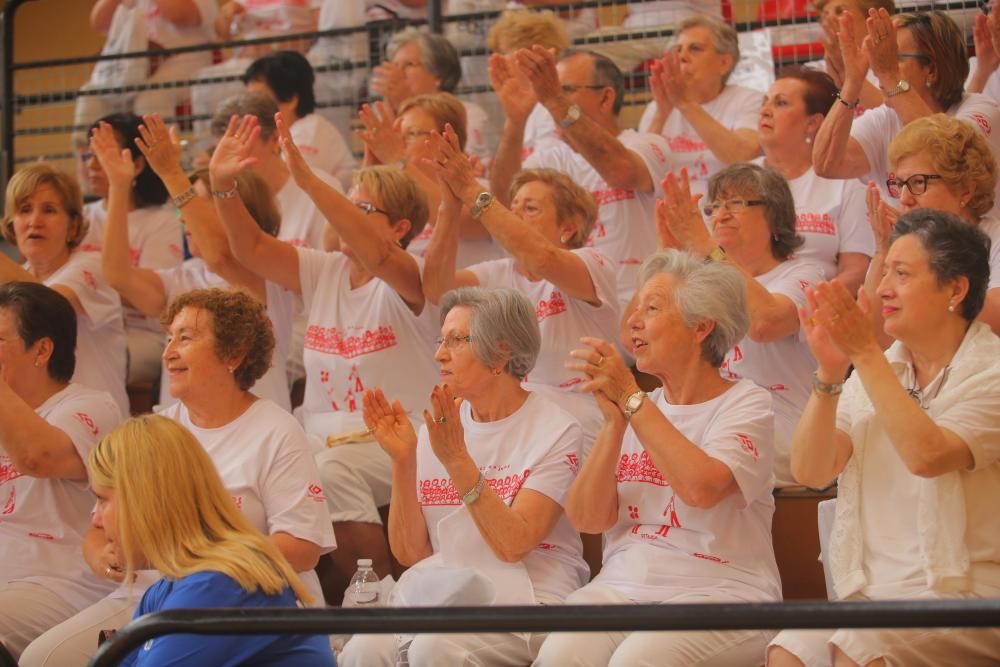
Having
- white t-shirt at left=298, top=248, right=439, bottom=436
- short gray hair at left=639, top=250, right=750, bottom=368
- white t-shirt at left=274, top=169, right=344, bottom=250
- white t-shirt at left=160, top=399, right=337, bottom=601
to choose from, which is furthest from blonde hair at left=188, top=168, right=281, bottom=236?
short gray hair at left=639, top=250, right=750, bottom=368

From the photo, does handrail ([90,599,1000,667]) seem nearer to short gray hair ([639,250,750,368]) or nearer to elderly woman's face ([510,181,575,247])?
short gray hair ([639,250,750,368])

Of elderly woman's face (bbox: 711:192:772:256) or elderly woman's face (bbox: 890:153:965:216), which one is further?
elderly woman's face (bbox: 711:192:772:256)

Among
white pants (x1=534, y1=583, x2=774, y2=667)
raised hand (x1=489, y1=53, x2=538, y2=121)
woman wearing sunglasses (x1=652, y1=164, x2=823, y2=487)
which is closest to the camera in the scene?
white pants (x1=534, y1=583, x2=774, y2=667)

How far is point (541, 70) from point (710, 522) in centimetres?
181

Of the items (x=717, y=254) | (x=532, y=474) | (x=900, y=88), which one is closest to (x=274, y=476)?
(x=532, y=474)

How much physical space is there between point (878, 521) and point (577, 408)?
1247 mm

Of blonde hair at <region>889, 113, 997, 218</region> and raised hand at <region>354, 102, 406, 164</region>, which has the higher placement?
raised hand at <region>354, 102, 406, 164</region>

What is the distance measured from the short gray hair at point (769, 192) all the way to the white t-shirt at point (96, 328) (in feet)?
6.93

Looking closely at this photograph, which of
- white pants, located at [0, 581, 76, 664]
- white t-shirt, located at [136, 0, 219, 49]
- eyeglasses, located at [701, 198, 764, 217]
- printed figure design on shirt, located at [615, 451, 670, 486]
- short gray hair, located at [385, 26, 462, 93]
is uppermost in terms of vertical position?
white t-shirt, located at [136, 0, 219, 49]

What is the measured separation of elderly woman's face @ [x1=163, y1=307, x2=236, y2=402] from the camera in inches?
142

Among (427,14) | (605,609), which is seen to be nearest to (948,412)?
(605,609)

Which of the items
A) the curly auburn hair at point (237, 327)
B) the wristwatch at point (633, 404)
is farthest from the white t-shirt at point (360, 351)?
the wristwatch at point (633, 404)

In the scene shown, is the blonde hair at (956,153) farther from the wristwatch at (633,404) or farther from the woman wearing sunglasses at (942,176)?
the wristwatch at (633,404)

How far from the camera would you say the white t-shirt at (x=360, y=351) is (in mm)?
4211
